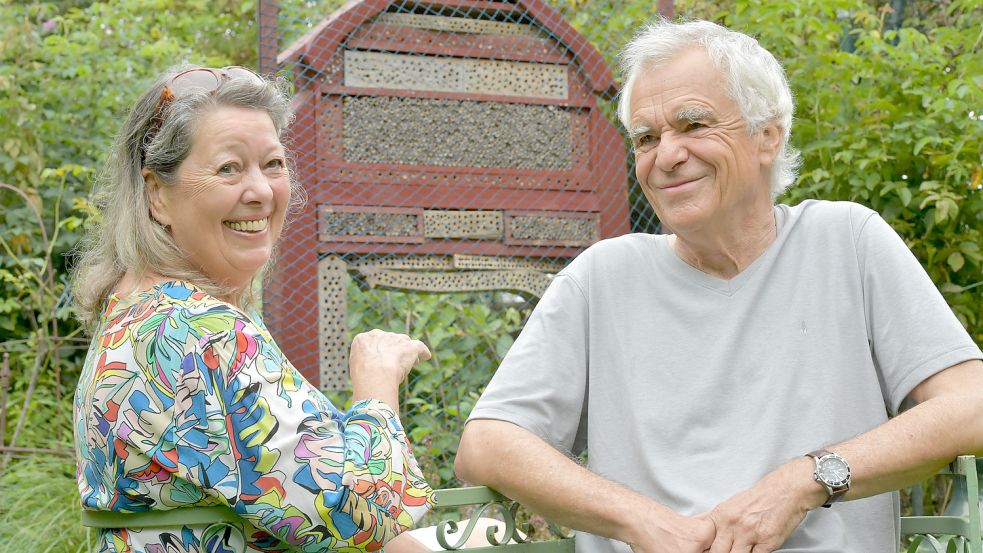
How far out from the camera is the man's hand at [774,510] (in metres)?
1.68

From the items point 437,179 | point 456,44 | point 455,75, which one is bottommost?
point 437,179

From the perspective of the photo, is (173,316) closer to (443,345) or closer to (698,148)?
→ (698,148)

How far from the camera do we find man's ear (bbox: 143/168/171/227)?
1.70m

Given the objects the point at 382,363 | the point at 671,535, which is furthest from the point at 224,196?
the point at 671,535

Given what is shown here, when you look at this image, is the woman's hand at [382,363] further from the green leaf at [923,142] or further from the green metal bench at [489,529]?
the green leaf at [923,142]

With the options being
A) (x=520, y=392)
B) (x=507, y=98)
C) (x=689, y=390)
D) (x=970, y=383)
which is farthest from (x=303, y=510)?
(x=507, y=98)

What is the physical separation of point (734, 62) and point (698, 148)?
0.18 m

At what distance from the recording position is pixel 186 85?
1.69m

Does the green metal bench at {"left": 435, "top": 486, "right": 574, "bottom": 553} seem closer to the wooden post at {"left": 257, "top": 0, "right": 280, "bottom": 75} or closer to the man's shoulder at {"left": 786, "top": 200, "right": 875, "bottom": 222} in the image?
the man's shoulder at {"left": 786, "top": 200, "right": 875, "bottom": 222}

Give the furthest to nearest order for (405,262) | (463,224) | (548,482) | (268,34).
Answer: (463,224)
(405,262)
(268,34)
(548,482)

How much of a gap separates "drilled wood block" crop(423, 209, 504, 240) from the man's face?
2332 millimetres

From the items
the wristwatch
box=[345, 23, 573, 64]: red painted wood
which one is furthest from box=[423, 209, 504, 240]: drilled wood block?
the wristwatch

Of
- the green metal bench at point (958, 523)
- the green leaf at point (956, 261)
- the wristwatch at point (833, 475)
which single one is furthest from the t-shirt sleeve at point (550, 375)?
the green leaf at point (956, 261)

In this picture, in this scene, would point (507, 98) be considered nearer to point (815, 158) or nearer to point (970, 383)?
point (815, 158)
